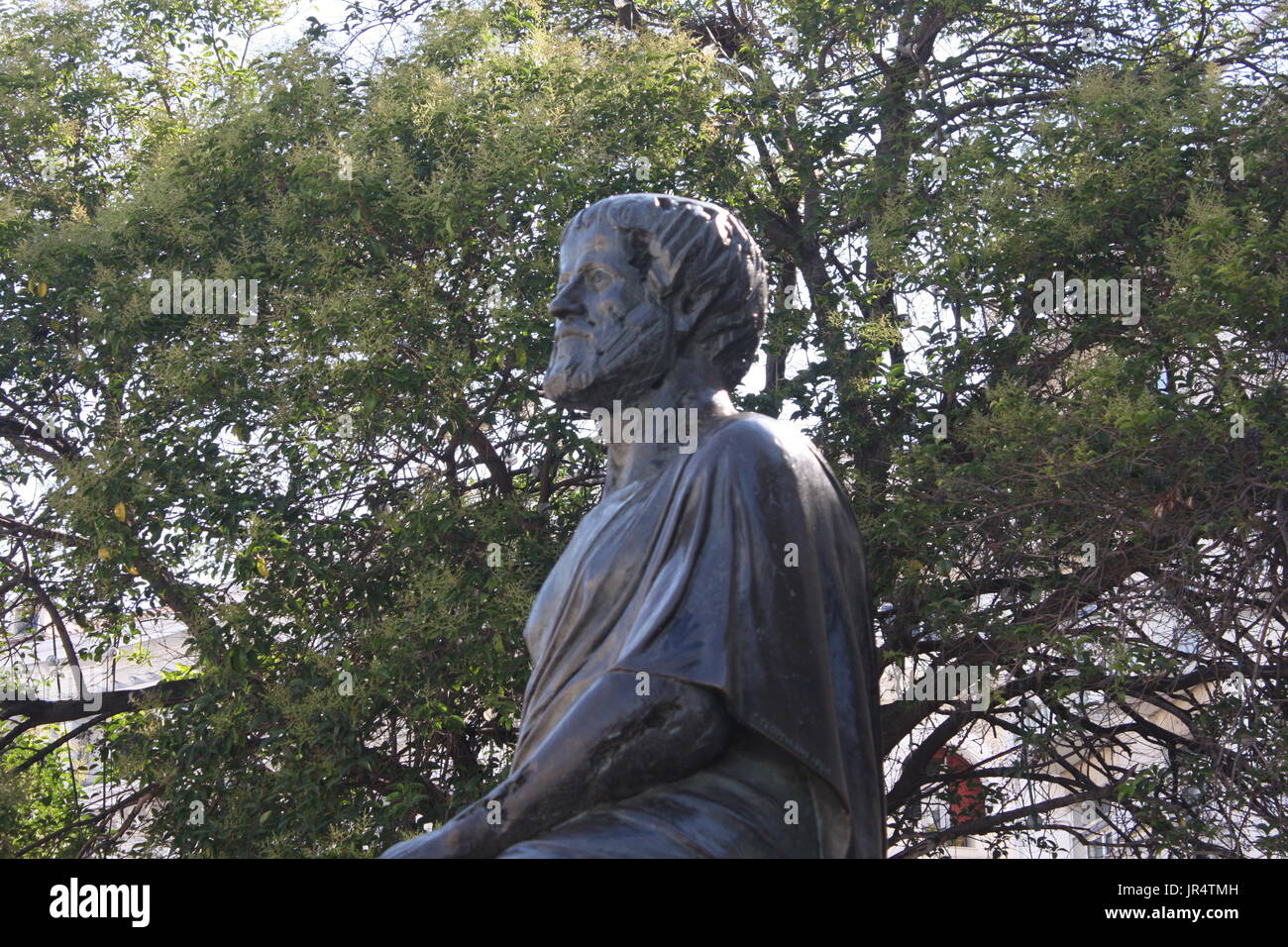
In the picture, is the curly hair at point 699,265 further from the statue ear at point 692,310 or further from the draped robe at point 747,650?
the draped robe at point 747,650

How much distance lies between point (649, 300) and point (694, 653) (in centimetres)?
89

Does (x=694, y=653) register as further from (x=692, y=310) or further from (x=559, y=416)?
(x=559, y=416)

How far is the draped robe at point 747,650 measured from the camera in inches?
118

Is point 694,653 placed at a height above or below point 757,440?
below

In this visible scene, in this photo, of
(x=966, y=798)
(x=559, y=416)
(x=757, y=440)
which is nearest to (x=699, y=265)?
(x=757, y=440)

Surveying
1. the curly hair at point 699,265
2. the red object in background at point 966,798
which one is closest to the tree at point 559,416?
the red object in background at point 966,798

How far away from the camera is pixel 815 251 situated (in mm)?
10008

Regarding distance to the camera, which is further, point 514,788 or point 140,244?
point 140,244

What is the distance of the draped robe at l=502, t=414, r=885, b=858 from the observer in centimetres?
300

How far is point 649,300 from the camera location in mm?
3553

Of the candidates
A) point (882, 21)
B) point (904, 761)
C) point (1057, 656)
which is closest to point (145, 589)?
point (904, 761)

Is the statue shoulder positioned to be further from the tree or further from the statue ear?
the tree

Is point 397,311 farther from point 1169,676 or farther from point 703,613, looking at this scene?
point 703,613
